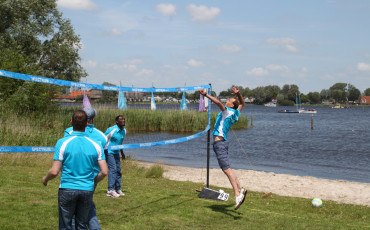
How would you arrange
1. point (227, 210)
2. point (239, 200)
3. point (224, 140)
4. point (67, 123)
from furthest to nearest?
point (67, 123) → point (227, 210) → point (224, 140) → point (239, 200)

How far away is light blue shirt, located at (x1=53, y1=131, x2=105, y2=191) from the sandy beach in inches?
331

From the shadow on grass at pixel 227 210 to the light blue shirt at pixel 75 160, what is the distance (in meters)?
3.61

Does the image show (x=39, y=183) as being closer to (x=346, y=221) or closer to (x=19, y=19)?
(x=346, y=221)

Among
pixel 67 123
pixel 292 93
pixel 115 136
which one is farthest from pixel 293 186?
pixel 292 93

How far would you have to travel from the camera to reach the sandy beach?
11727mm

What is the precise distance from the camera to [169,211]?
7.28 m

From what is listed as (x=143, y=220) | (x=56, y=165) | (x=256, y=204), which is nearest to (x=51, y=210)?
(x=143, y=220)

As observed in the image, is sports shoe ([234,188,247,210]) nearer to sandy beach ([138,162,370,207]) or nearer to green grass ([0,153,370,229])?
green grass ([0,153,370,229])

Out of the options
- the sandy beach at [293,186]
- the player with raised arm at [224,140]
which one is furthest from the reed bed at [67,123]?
the player with raised arm at [224,140]

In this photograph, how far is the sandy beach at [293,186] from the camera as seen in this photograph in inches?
462

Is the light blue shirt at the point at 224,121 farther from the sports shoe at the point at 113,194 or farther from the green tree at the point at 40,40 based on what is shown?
the green tree at the point at 40,40

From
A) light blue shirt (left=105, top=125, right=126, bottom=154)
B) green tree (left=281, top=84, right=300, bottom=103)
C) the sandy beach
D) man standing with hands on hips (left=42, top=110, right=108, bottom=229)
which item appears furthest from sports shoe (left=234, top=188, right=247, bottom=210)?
green tree (left=281, top=84, right=300, bottom=103)

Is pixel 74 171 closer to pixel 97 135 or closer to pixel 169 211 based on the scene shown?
pixel 97 135

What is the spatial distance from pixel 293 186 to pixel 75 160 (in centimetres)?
1054
